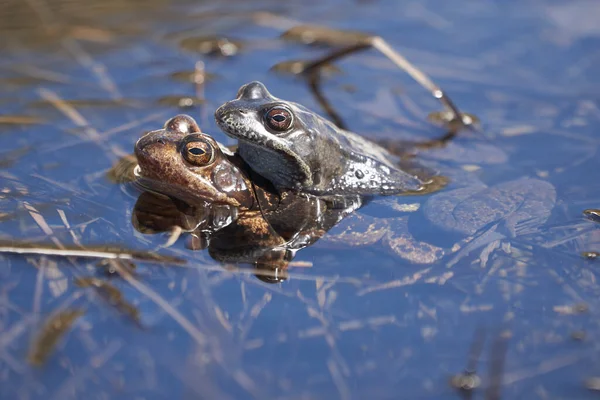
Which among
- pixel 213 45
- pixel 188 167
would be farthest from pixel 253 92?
pixel 213 45

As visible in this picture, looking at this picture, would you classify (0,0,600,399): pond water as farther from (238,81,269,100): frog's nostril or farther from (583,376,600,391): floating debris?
(238,81,269,100): frog's nostril

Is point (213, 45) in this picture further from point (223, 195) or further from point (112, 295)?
point (112, 295)

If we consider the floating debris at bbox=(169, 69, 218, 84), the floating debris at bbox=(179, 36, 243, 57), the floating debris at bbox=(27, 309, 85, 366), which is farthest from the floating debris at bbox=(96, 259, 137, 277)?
the floating debris at bbox=(179, 36, 243, 57)

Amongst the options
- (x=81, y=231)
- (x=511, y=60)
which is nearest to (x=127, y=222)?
(x=81, y=231)

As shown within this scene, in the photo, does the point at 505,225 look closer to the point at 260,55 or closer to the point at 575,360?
the point at 575,360

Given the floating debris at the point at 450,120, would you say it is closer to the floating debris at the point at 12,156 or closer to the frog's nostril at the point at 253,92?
the frog's nostril at the point at 253,92

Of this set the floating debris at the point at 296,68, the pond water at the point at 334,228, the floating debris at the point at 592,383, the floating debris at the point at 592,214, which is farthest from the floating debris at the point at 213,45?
the floating debris at the point at 592,383

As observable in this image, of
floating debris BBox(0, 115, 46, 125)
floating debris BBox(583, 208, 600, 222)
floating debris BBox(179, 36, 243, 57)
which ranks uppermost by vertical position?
floating debris BBox(179, 36, 243, 57)

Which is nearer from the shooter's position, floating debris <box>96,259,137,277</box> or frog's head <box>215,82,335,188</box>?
floating debris <box>96,259,137,277</box>
